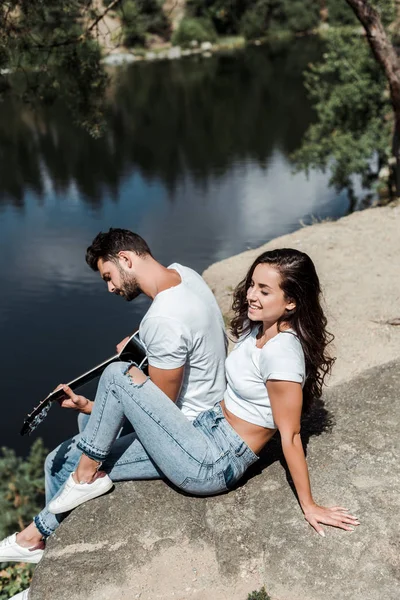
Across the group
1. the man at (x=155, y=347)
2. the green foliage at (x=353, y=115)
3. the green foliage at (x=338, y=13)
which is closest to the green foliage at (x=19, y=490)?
the man at (x=155, y=347)

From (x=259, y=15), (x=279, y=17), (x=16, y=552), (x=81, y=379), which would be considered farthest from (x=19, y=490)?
(x=279, y=17)

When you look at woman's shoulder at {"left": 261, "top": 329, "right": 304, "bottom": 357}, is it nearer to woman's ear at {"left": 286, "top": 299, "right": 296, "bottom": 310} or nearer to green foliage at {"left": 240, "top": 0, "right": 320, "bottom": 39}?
woman's ear at {"left": 286, "top": 299, "right": 296, "bottom": 310}

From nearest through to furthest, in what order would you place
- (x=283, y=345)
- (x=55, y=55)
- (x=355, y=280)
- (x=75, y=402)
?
(x=283, y=345), (x=75, y=402), (x=355, y=280), (x=55, y=55)

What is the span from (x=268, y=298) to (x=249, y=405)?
1.78ft

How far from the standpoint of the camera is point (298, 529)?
3365 mm

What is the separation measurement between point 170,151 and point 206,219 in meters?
6.54

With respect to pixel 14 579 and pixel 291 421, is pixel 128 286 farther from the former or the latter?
pixel 14 579

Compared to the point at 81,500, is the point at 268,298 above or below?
above

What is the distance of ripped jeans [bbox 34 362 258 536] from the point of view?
3.37 metres

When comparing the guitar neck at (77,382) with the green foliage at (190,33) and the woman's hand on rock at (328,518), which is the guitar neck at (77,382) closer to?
the woman's hand on rock at (328,518)

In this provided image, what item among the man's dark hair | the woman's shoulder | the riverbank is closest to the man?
the man's dark hair

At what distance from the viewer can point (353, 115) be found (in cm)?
1703

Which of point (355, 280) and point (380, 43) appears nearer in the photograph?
point (355, 280)

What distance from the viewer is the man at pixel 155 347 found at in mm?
3363
